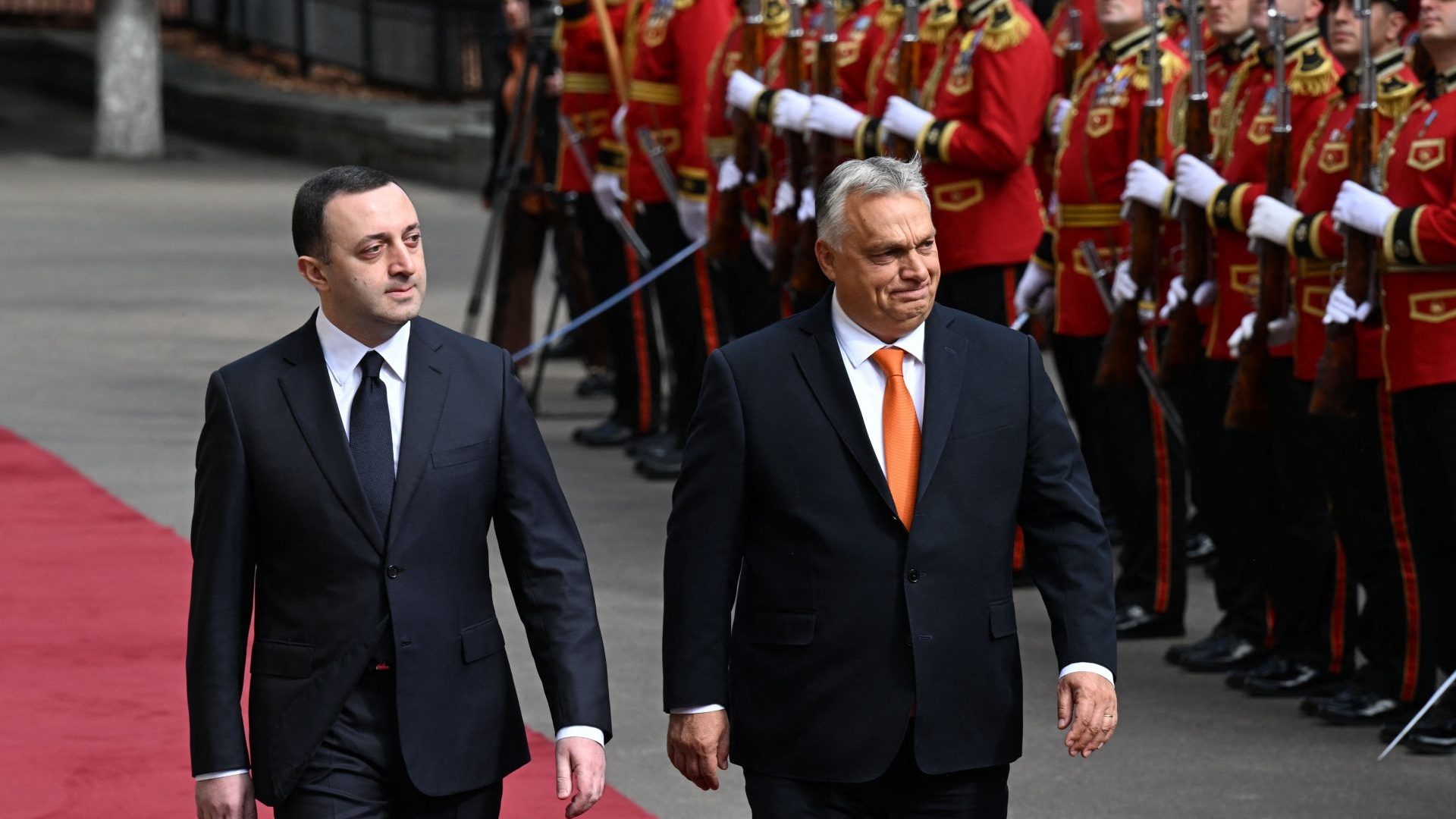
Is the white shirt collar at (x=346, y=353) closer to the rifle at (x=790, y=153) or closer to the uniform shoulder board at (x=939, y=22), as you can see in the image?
the uniform shoulder board at (x=939, y=22)

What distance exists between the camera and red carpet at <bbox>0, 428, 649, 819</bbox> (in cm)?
543

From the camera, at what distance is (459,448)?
349 centimetres

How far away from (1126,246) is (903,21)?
123cm

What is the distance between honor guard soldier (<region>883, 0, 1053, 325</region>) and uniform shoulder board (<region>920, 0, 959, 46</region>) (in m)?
0.02

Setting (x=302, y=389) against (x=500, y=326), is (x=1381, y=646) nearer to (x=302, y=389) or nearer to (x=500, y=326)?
(x=302, y=389)

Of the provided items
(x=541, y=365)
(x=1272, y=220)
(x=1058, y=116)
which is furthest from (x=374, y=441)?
(x=541, y=365)

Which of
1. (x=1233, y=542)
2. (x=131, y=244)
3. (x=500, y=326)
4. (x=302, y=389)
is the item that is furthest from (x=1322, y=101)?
(x=131, y=244)

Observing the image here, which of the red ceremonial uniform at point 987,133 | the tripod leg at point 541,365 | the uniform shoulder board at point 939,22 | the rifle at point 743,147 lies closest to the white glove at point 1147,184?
the red ceremonial uniform at point 987,133

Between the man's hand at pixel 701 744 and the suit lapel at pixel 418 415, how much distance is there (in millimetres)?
505

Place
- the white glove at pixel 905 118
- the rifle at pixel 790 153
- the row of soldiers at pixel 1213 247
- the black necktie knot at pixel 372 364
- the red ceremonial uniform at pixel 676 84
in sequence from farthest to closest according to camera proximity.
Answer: the red ceremonial uniform at pixel 676 84, the rifle at pixel 790 153, the white glove at pixel 905 118, the row of soldiers at pixel 1213 247, the black necktie knot at pixel 372 364

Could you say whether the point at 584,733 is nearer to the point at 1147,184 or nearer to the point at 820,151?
the point at 1147,184

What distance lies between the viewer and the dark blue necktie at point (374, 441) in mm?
3453

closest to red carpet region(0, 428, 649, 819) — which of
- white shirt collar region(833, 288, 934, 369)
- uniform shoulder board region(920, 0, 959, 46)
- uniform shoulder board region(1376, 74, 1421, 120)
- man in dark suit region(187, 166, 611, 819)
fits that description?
man in dark suit region(187, 166, 611, 819)

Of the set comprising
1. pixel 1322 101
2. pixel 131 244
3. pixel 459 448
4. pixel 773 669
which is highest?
pixel 1322 101
